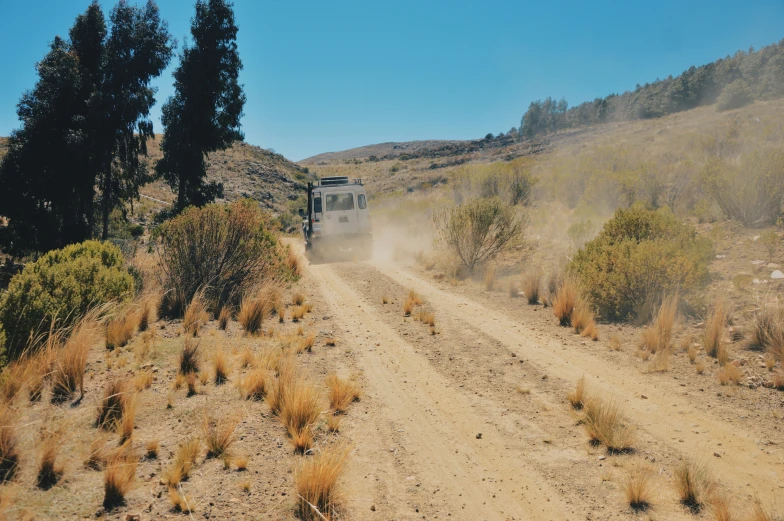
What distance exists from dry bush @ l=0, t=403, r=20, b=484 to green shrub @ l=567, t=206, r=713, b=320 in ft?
27.9

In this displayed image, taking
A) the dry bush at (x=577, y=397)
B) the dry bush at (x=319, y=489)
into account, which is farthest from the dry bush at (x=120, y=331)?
the dry bush at (x=577, y=397)

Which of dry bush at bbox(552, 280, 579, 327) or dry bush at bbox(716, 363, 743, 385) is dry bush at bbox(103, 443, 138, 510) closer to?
dry bush at bbox(716, 363, 743, 385)

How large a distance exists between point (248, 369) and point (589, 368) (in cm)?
471

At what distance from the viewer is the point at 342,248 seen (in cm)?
1792

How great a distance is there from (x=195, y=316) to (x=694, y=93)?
55.1 meters

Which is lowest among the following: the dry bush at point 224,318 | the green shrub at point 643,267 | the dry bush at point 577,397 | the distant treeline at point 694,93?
the dry bush at point 577,397

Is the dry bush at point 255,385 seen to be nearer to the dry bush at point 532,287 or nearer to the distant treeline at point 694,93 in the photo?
the dry bush at point 532,287

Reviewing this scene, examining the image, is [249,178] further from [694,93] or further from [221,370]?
[694,93]

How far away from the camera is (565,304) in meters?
8.37

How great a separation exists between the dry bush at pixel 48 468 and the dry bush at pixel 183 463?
79cm

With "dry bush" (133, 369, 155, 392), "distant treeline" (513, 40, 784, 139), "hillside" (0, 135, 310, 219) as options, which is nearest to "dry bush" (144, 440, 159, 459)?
"dry bush" (133, 369, 155, 392)

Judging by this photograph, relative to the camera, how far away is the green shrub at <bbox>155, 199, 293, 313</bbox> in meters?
8.99

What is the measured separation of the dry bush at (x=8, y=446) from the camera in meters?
3.43

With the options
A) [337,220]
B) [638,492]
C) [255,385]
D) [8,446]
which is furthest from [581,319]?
[337,220]
